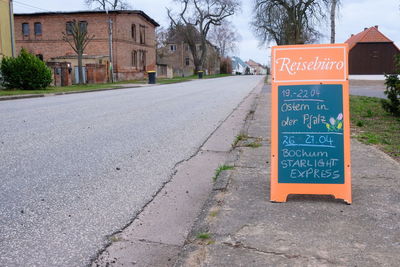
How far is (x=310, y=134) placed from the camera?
3.88 meters

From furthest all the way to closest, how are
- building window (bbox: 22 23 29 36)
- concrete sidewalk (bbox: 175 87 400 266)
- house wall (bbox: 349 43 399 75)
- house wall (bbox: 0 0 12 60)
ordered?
1. house wall (bbox: 349 43 399 75)
2. building window (bbox: 22 23 29 36)
3. house wall (bbox: 0 0 12 60)
4. concrete sidewalk (bbox: 175 87 400 266)

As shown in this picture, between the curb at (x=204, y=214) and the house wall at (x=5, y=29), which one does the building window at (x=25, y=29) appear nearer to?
the house wall at (x=5, y=29)

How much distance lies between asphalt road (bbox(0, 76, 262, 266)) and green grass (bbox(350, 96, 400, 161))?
2.84m

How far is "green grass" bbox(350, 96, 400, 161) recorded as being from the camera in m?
6.62

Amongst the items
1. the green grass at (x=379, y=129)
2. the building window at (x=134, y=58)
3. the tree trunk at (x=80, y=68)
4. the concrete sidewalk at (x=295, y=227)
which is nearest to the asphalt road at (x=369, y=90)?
the green grass at (x=379, y=129)

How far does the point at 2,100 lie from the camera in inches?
694

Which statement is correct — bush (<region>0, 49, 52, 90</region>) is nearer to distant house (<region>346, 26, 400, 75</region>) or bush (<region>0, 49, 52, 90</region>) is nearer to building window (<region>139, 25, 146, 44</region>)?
building window (<region>139, 25, 146, 44</region>)

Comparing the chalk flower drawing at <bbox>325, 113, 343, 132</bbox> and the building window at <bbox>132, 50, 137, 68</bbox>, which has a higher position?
the building window at <bbox>132, 50, 137, 68</bbox>

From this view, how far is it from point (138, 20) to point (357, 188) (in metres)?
49.5

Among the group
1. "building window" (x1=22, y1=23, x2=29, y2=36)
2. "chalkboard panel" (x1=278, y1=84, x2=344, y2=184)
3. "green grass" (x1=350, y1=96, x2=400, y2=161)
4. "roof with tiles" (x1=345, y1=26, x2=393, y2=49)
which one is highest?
"building window" (x1=22, y1=23, x2=29, y2=36)

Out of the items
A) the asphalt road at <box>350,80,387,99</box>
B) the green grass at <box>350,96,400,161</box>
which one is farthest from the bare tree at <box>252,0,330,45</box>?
Result: the green grass at <box>350,96,400,161</box>

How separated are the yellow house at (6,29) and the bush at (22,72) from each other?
4897mm

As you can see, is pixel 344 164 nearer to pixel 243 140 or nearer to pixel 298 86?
pixel 298 86

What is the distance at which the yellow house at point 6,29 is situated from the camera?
2816 centimetres
